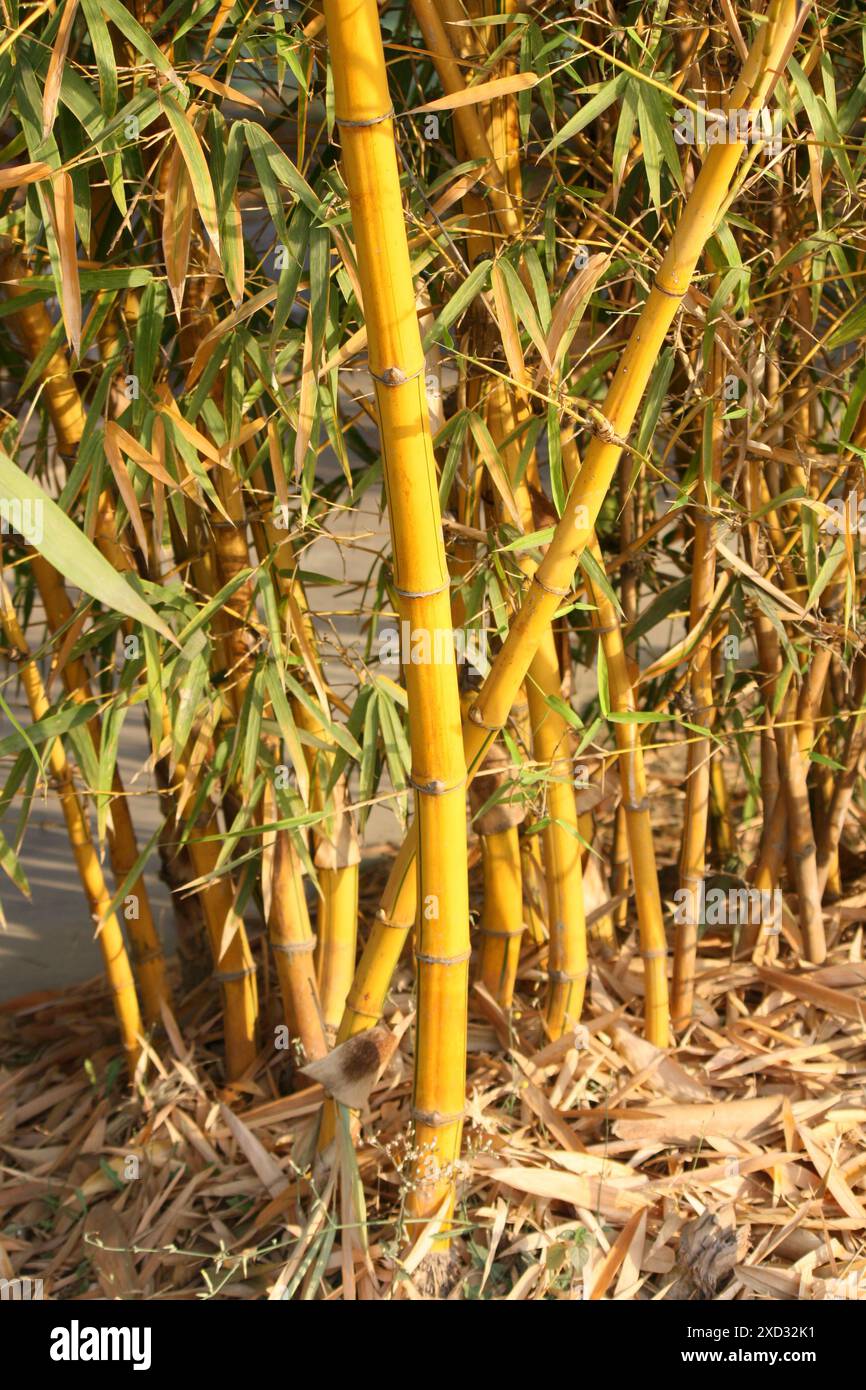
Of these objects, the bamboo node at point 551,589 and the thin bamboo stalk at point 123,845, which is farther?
the thin bamboo stalk at point 123,845

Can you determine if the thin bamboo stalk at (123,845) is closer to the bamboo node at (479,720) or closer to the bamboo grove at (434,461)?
the bamboo grove at (434,461)

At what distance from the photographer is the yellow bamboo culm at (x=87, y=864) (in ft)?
4.20

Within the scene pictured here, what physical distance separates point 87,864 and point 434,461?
686 millimetres

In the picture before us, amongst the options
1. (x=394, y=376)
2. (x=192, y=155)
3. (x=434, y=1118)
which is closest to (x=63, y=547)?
(x=394, y=376)

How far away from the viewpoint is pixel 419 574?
34.6 inches

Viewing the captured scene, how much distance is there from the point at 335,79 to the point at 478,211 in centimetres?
33

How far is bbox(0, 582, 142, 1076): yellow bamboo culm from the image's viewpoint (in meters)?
1.28

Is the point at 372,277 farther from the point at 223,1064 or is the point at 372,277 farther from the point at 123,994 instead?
the point at 223,1064

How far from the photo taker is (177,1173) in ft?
4.35

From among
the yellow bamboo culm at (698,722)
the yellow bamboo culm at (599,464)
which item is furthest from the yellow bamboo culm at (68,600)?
the yellow bamboo culm at (698,722)

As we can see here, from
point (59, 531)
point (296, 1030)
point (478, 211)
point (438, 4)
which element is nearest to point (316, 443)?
point (478, 211)

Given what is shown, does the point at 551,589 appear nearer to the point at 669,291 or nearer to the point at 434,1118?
the point at 669,291

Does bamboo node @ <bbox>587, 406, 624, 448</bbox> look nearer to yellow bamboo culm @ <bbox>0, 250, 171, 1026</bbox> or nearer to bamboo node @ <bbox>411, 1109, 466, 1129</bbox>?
yellow bamboo culm @ <bbox>0, 250, 171, 1026</bbox>

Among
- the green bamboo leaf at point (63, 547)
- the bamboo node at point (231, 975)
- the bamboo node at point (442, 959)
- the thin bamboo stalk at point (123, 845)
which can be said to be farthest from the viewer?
the bamboo node at point (231, 975)
